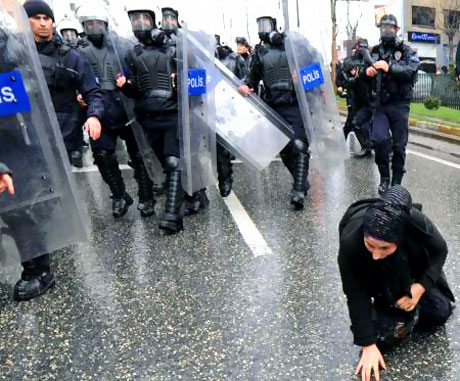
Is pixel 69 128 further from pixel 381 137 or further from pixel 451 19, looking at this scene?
pixel 451 19

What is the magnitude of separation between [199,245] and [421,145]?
5712 mm

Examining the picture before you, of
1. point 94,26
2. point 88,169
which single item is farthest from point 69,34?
point 94,26

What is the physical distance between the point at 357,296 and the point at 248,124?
319 cm

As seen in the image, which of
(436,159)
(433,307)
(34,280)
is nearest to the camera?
(433,307)

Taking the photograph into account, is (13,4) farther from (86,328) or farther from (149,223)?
(149,223)

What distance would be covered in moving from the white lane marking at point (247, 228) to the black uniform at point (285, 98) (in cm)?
52

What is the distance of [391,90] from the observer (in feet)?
16.7

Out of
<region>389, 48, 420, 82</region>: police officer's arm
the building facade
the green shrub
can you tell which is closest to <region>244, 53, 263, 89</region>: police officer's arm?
<region>389, 48, 420, 82</region>: police officer's arm

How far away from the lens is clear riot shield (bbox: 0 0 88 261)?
2.94 metres

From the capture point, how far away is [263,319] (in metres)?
2.85

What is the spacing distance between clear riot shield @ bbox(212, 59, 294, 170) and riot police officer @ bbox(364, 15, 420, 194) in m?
0.92

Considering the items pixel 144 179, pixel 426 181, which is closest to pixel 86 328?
pixel 144 179

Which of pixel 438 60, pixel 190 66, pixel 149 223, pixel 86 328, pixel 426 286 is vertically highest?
pixel 190 66

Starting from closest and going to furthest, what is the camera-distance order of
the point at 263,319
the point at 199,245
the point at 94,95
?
the point at 263,319 < the point at 94,95 < the point at 199,245
